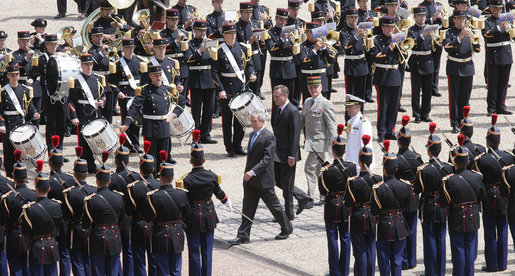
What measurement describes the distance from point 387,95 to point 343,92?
9.11 ft

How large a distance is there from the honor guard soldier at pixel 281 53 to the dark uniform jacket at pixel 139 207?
708 centimetres

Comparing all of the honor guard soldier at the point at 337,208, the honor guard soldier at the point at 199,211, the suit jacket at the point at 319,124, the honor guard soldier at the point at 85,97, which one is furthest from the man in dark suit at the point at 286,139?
the honor guard soldier at the point at 85,97

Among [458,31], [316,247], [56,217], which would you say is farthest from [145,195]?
[458,31]

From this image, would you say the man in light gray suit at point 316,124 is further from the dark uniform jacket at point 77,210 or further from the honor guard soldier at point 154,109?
the dark uniform jacket at point 77,210

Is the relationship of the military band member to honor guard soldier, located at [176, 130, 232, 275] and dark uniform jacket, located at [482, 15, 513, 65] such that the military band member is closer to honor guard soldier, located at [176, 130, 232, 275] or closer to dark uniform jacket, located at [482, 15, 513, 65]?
dark uniform jacket, located at [482, 15, 513, 65]

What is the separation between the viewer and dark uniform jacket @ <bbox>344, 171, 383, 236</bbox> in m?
12.1

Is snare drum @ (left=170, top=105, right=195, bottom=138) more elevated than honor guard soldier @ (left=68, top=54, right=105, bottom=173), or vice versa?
→ honor guard soldier @ (left=68, top=54, right=105, bottom=173)

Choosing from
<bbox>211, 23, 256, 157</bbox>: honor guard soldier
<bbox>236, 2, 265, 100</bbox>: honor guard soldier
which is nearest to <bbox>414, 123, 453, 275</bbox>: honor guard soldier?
<bbox>211, 23, 256, 157</bbox>: honor guard soldier

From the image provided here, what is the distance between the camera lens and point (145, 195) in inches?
476

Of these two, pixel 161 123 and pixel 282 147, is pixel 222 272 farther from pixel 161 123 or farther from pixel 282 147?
pixel 161 123

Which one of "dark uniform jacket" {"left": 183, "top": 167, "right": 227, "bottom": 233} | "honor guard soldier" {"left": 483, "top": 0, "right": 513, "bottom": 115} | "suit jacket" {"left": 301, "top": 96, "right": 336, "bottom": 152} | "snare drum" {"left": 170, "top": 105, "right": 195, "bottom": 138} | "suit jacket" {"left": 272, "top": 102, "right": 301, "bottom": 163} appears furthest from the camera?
"honor guard soldier" {"left": 483, "top": 0, "right": 513, "bottom": 115}

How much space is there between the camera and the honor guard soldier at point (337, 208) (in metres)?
12.5

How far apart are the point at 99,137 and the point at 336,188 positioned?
4.94m

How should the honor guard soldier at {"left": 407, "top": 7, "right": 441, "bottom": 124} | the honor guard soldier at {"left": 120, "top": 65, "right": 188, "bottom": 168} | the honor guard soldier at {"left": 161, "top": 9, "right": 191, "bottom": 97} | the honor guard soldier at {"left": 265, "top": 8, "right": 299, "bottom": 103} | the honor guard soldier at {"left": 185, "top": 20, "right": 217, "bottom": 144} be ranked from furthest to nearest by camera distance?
the honor guard soldier at {"left": 407, "top": 7, "right": 441, "bottom": 124}
the honor guard soldier at {"left": 161, "top": 9, "right": 191, "bottom": 97}
the honor guard soldier at {"left": 265, "top": 8, "right": 299, "bottom": 103}
the honor guard soldier at {"left": 185, "top": 20, "right": 217, "bottom": 144}
the honor guard soldier at {"left": 120, "top": 65, "right": 188, "bottom": 168}
